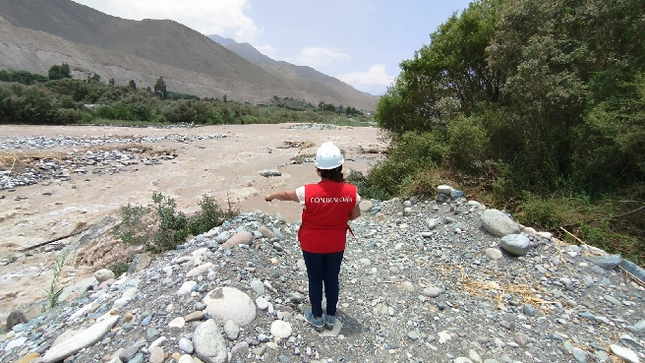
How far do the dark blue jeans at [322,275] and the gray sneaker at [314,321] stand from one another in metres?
0.03

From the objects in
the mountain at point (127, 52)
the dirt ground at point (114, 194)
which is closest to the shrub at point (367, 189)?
the dirt ground at point (114, 194)

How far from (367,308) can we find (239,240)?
1601 mm

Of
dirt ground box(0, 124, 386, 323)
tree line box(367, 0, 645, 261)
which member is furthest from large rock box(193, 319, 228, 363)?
tree line box(367, 0, 645, 261)

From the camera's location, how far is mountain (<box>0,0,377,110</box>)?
56716 millimetres

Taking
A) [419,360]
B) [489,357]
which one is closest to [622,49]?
[489,357]

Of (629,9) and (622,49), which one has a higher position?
(629,9)

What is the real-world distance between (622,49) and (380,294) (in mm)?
5615

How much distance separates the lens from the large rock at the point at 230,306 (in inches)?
106

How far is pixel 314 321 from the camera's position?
2.84m

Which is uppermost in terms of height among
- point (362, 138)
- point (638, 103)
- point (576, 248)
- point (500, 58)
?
point (500, 58)

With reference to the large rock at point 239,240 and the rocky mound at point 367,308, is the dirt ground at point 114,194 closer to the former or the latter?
the rocky mound at point 367,308

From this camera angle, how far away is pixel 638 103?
4402 mm

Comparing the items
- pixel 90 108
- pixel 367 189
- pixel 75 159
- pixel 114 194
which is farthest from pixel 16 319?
pixel 90 108

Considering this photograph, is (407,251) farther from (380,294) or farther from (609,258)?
(609,258)
